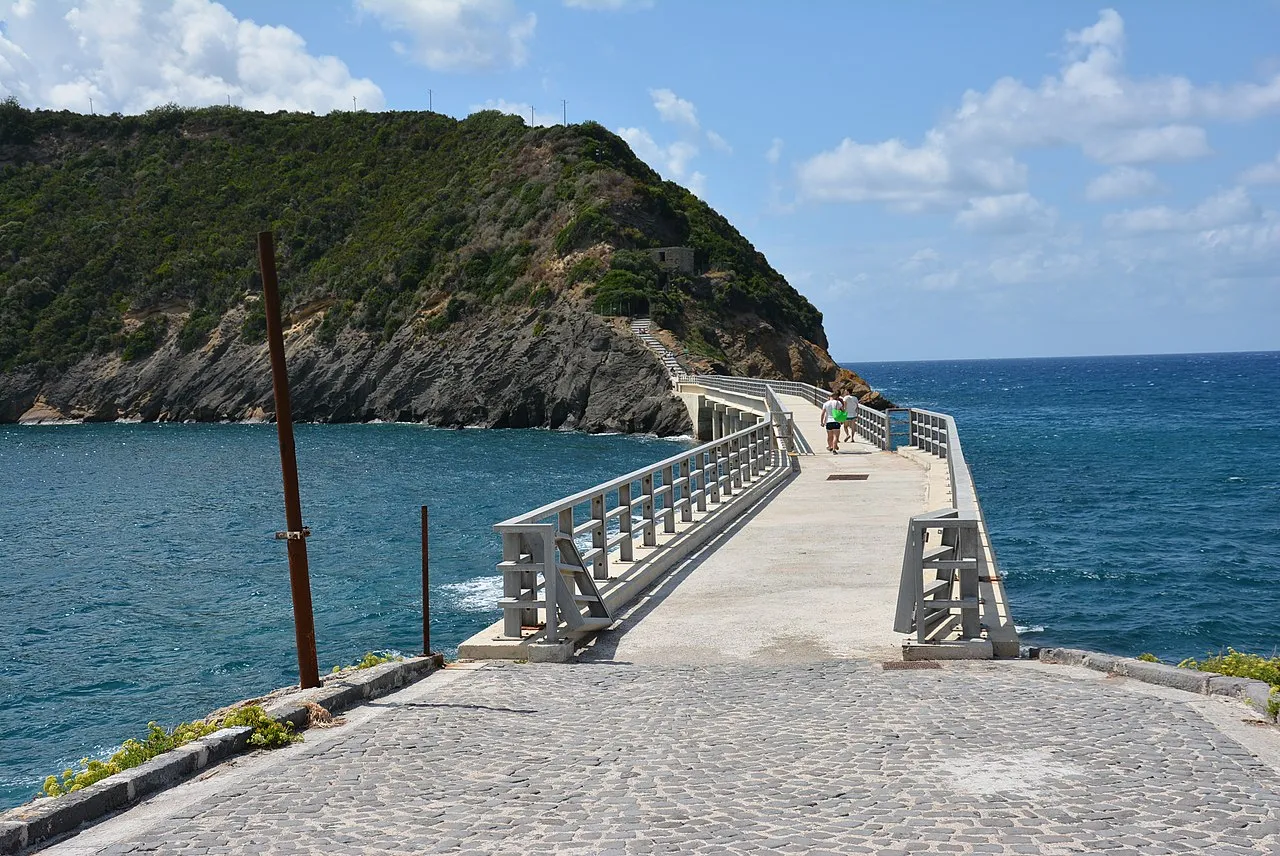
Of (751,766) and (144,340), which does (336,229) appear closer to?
(144,340)

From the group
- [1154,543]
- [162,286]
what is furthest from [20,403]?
[1154,543]

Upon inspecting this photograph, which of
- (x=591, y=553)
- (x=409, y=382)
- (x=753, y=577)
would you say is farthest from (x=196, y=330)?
(x=591, y=553)

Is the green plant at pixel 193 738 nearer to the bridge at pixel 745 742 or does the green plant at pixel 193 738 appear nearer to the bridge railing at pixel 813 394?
the bridge at pixel 745 742

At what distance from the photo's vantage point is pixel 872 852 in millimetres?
5371

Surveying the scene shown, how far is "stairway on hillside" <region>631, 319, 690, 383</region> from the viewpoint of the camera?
76625 mm

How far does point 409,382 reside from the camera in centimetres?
9344

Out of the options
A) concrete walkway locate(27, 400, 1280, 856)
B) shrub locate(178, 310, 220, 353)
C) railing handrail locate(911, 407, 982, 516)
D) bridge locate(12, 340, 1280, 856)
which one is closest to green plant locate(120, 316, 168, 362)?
shrub locate(178, 310, 220, 353)

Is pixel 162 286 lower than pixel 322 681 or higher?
higher

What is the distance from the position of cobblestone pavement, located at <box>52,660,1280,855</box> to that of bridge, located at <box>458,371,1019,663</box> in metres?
1.12

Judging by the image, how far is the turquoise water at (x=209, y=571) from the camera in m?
18.6

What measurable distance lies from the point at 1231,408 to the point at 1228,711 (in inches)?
4211

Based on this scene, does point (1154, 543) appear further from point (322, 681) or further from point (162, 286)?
point (162, 286)

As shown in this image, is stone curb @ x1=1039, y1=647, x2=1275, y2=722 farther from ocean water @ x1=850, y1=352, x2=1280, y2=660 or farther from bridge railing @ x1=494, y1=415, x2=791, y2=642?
ocean water @ x1=850, y1=352, x2=1280, y2=660

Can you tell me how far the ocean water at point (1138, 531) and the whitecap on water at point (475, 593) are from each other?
982 cm
